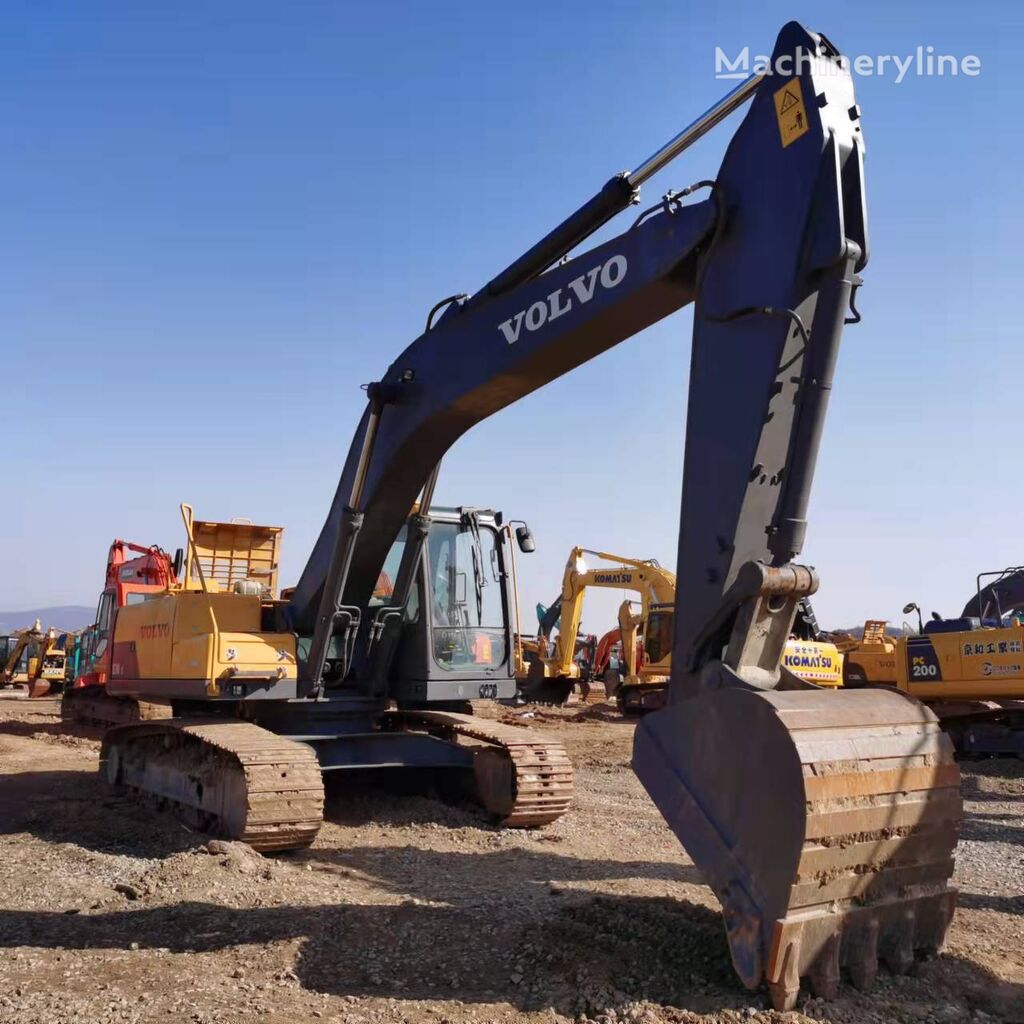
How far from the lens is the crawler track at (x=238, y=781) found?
23.1ft

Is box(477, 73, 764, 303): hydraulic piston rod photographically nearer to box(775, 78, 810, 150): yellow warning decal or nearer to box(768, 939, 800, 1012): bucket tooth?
box(775, 78, 810, 150): yellow warning decal

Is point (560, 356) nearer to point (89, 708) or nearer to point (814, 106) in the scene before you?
point (814, 106)

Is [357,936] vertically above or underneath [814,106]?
underneath

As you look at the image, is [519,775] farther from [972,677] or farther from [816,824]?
[972,677]

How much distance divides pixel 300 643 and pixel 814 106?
19.5ft

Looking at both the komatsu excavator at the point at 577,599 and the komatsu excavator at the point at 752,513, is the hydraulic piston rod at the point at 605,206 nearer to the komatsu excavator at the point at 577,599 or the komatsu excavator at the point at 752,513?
the komatsu excavator at the point at 752,513

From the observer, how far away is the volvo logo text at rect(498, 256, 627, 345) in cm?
555

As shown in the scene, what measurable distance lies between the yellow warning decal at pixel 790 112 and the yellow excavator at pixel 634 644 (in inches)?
496

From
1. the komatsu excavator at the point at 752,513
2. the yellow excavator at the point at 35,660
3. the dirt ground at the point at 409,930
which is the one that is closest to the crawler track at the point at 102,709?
the dirt ground at the point at 409,930

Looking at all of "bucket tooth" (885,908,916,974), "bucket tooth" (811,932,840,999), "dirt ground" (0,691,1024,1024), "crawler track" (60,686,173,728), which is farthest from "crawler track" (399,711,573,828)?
"crawler track" (60,686,173,728)

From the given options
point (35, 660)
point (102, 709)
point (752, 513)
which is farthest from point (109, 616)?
point (35, 660)

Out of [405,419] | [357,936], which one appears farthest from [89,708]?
[357,936]

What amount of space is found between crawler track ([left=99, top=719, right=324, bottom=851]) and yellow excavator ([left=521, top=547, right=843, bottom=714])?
8.34 m

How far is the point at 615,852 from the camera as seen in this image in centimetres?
784
